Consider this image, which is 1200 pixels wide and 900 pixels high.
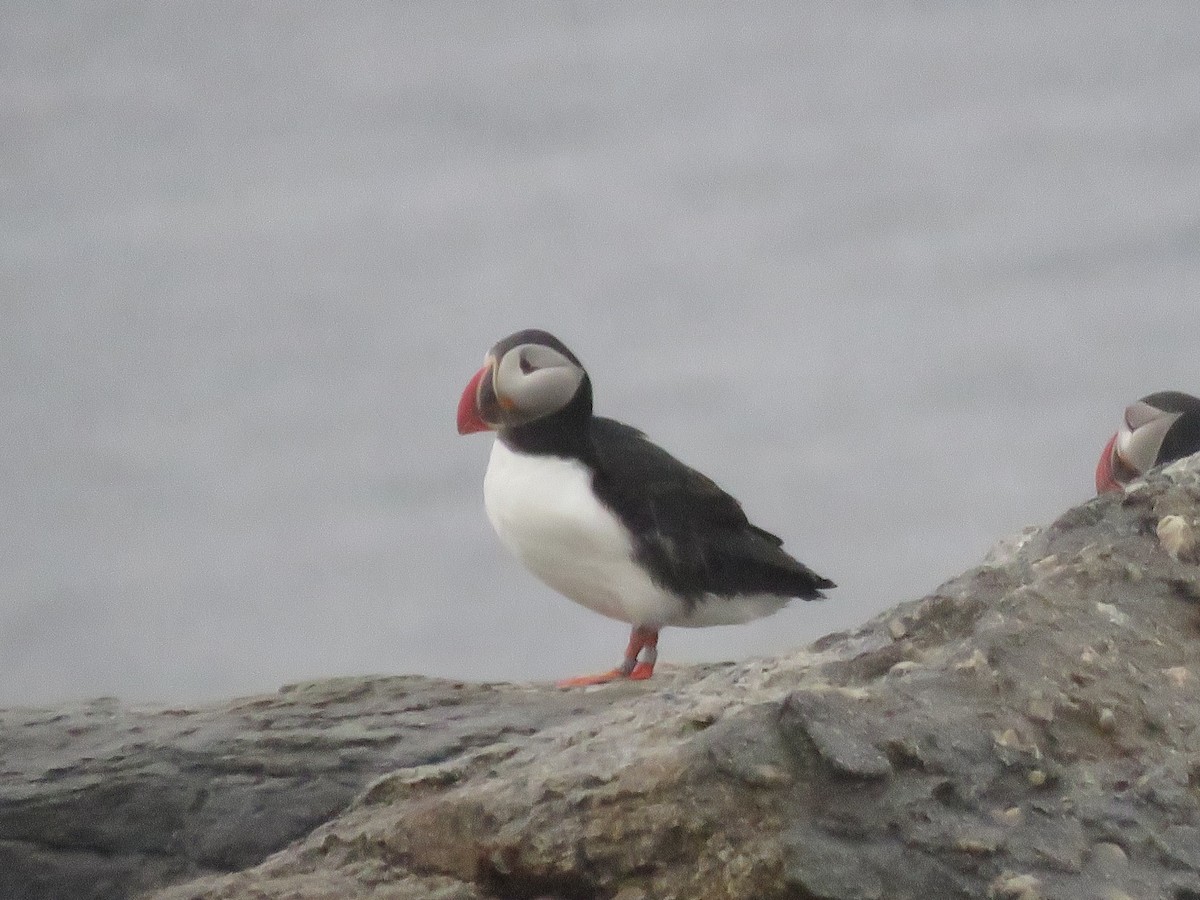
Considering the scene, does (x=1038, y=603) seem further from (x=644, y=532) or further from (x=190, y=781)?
(x=644, y=532)

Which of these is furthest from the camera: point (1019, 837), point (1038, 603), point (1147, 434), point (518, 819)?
point (1147, 434)

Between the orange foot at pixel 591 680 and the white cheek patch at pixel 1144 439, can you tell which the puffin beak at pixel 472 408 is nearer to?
the orange foot at pixel 591 680

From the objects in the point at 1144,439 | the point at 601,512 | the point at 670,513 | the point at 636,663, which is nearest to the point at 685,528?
the point at 670,513

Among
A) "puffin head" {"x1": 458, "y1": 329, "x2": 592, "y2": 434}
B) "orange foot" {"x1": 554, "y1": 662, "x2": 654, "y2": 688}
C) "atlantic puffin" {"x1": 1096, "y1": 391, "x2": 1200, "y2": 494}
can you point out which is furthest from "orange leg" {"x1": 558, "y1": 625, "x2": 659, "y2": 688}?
"atlantic puffin" {"x1": 1096, "y1": 391, "x2": 1200, "y2": 494}

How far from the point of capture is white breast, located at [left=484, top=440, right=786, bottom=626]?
416 cm

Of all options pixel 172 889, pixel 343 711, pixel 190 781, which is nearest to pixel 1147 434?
pixel 343 711

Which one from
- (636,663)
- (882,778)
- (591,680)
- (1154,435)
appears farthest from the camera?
(1154,435)

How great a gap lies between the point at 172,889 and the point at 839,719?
89cm

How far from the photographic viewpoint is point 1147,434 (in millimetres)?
4535

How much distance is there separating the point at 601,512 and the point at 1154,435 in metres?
1.35

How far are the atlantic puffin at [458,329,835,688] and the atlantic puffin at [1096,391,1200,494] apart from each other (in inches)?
33.5

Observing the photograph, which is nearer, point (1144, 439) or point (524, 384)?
point (524, 384)

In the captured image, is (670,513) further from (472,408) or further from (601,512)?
(472,408)

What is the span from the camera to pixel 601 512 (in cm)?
416
